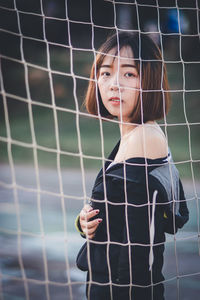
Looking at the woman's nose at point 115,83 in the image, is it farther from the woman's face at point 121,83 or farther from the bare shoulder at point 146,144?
the bare shoulder at point 146,144

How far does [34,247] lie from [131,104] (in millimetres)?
1819

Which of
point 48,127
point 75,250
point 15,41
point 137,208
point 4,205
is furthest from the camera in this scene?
point 48,127

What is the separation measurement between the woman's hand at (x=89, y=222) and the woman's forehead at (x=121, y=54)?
42 centimetres

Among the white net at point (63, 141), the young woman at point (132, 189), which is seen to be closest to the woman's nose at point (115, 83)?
the young woman at point (132, 189)

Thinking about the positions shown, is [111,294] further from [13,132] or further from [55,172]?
[13,132]

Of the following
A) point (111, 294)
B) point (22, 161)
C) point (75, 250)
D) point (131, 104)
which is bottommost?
point (22, 161)

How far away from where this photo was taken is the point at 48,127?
654 centimetres

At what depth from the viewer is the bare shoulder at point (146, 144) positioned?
1.11m

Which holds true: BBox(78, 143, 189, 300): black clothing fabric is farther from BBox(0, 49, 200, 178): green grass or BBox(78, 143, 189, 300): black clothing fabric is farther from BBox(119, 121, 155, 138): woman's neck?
BBox(0, 49, 200, 178): green grass

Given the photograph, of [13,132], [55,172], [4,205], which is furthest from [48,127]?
[4,205]

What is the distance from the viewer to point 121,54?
3.90ft

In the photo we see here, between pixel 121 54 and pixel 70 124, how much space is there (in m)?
5.56

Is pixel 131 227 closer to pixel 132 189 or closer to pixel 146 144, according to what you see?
pixel 132 189

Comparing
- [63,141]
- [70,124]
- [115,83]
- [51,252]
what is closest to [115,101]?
[115,83]
